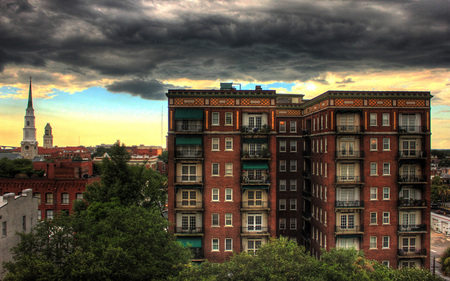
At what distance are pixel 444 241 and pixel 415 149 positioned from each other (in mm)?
50273

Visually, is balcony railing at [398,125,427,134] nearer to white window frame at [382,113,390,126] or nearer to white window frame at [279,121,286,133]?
white window frame at [382,113,390,126]

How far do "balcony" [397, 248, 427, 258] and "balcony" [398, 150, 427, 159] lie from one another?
12.9m

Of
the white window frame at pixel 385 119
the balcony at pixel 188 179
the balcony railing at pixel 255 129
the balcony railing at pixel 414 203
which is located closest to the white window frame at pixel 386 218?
the balcony railing at pixel 414 203

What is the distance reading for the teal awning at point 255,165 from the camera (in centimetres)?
4290

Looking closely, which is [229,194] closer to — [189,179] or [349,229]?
[189,179]

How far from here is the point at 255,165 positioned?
43.1 m

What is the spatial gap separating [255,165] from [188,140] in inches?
386

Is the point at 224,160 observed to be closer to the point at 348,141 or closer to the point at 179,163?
the point at 179,163

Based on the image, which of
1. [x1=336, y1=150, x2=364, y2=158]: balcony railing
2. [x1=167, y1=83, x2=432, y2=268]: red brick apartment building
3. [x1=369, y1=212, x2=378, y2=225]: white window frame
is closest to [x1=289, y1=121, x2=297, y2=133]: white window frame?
[x1=167, y1=83, x2=432, y2=268]: red brick apartment building

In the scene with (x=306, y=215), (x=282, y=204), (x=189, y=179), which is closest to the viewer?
(x=189, y=179)

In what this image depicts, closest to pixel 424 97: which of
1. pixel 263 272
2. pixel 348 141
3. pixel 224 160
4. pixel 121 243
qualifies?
pixel 348 141

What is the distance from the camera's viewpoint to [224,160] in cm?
4347

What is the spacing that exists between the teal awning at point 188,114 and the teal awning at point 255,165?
888 cm

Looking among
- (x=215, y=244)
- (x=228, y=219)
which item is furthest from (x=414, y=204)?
(x=215, y=244)
